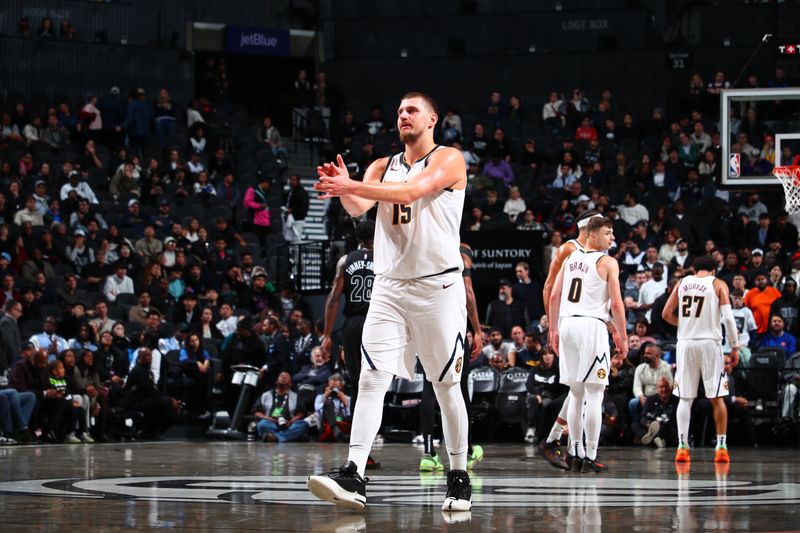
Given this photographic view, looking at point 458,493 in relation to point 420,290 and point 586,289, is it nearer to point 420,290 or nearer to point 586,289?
point 420,290

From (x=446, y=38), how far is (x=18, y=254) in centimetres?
1488

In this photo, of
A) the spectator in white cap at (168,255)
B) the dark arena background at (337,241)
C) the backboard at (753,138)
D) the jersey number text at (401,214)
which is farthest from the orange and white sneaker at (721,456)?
the spectator in white cap at (168,255)

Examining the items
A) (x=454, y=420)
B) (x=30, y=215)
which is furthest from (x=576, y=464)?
(x=30, y=215)

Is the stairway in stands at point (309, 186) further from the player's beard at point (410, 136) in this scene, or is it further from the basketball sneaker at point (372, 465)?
the player's beard at point (410, 136)

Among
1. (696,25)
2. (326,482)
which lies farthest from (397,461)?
(696,25)

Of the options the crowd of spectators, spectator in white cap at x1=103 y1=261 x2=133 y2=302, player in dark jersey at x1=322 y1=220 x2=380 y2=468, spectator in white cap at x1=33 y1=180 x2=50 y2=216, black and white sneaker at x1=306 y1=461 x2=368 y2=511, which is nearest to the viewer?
black and white sneaker at x1=306 y1=461 x2=368 y2=511

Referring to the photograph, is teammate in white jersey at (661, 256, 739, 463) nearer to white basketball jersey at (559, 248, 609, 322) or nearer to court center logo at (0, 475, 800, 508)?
white basketball jersey at (559, 248, 609, 322)

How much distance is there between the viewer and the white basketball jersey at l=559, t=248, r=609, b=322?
429 inches

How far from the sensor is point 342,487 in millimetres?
6914

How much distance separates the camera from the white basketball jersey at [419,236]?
7.18 metres

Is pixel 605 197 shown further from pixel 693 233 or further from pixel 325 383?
pixel 325 383

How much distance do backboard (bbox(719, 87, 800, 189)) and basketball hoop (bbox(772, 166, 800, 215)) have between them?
207 mm

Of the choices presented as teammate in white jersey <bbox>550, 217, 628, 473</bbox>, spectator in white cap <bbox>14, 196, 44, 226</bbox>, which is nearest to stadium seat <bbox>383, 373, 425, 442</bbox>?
teammate in white jersey <bbox>550, 217, 628, 473</bbox>

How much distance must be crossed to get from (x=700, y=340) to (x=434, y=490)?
531 cm
